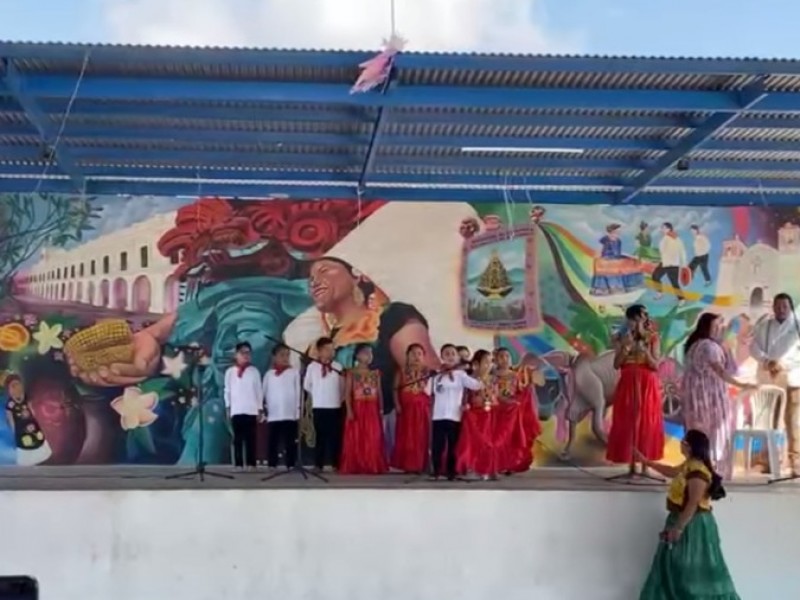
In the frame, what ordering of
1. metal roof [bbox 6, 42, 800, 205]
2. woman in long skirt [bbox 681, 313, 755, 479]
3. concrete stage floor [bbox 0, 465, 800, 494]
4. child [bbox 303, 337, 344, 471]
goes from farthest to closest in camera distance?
child [bbox 303, 337, 344, 471] → woman in long skirt [bbox 681, 313, 755, 479] → concrete stage floor [bbox 0, 465, 800, 494] → metal roof [bbox 6, 42, 800, 205]

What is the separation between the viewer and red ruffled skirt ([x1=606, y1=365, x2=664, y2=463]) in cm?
851

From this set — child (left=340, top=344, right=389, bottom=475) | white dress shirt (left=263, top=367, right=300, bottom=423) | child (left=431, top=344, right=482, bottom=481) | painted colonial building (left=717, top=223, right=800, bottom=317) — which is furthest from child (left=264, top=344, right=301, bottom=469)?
painted colonial building (left=717, top=223, right=800, bottom=317)

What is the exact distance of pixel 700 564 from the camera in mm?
6660

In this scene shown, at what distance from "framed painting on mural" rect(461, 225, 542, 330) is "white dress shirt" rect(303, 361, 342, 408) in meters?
1.63

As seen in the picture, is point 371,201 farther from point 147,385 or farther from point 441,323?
point 147,385

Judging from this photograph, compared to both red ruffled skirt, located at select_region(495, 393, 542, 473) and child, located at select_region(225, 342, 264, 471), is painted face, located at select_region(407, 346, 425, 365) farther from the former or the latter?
child, located at select_region(225, 342, 264, 471)

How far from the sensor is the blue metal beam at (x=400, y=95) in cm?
710

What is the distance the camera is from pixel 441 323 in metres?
10.3

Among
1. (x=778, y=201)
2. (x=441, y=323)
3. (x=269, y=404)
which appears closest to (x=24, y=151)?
(x=269, y=404)

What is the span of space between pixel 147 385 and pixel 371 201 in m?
2.82

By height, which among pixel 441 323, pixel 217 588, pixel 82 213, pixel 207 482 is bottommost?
pixel 217 588

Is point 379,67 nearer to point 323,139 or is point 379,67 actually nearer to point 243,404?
point 323,139

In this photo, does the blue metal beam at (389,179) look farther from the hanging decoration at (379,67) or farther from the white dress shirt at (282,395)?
the hanging decoration at (379,67)

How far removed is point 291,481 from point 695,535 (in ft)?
10.2
